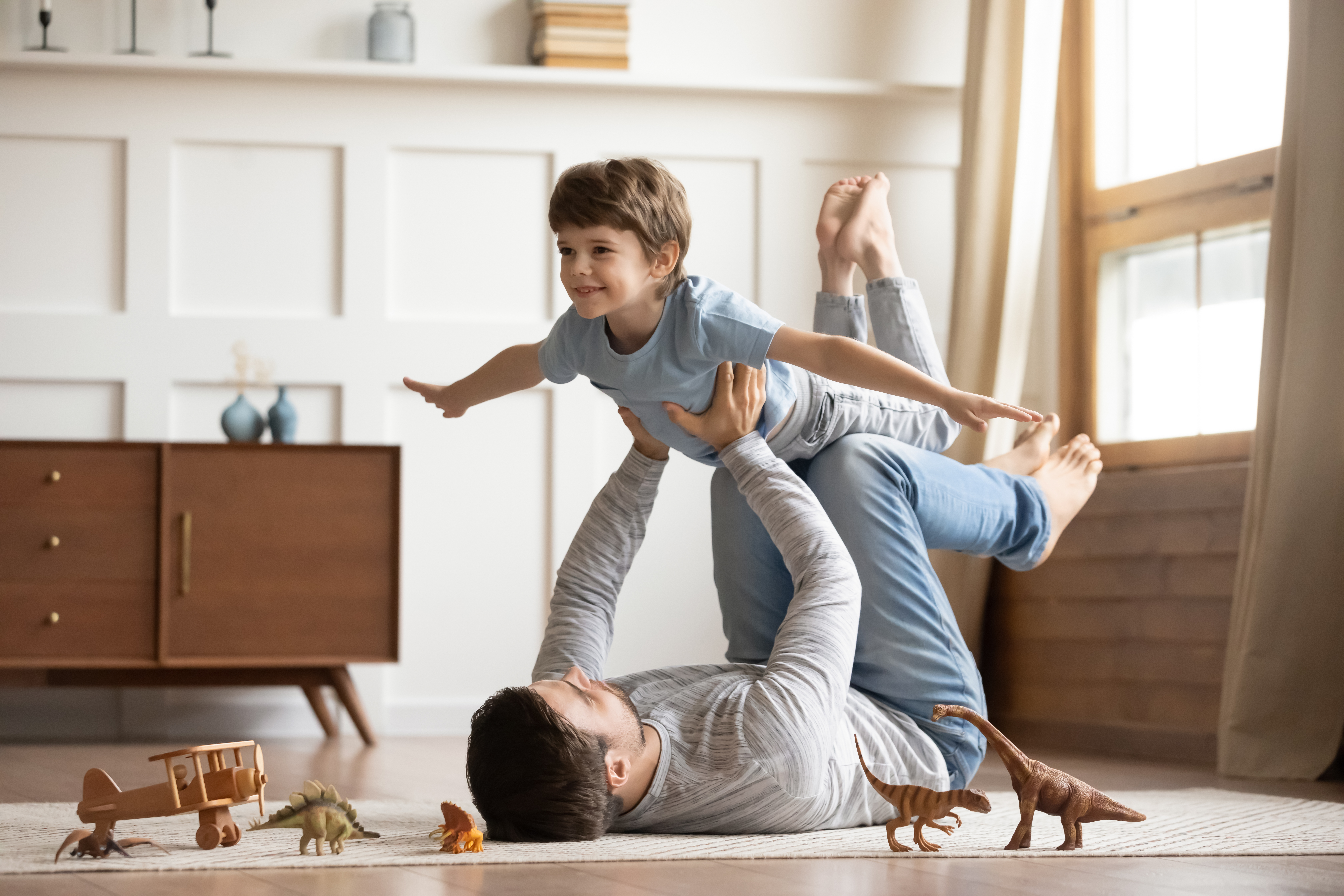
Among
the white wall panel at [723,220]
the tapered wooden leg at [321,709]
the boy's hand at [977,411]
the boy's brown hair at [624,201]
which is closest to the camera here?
the boy's hand at [977,411]

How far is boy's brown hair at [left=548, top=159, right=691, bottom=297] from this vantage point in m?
1.75

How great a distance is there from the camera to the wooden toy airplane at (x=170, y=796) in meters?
1.38

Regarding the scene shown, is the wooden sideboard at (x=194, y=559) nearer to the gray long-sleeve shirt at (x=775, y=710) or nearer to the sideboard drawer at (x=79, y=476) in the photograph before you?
the sideboard drawer at (x=79, y=476)

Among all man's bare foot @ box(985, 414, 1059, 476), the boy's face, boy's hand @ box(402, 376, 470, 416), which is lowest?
man's bare foot @ box(985, 414, 1059, 476)

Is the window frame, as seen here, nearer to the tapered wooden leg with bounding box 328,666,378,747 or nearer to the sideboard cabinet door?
the sideboard cabinet door

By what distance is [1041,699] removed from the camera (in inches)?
138

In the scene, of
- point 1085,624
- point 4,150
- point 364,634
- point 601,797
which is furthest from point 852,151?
point 601,797

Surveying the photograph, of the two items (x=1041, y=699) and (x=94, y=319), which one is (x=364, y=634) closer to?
(x=94, y=319)

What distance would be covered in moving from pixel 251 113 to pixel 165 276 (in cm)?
50

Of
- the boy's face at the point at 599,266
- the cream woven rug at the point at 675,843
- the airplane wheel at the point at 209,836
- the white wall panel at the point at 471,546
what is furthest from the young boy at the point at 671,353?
the white wall panel at the point at 471,546

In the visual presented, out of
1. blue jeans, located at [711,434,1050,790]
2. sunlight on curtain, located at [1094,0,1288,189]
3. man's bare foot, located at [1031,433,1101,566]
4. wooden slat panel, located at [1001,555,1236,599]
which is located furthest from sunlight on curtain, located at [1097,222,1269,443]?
blue jeans, located at [711,434,1050,790]

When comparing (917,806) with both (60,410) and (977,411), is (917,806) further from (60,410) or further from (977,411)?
(60,410)

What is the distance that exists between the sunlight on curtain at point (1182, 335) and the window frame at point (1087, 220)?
0.03 m

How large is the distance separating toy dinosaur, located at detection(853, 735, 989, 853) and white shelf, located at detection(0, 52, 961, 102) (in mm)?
2604
